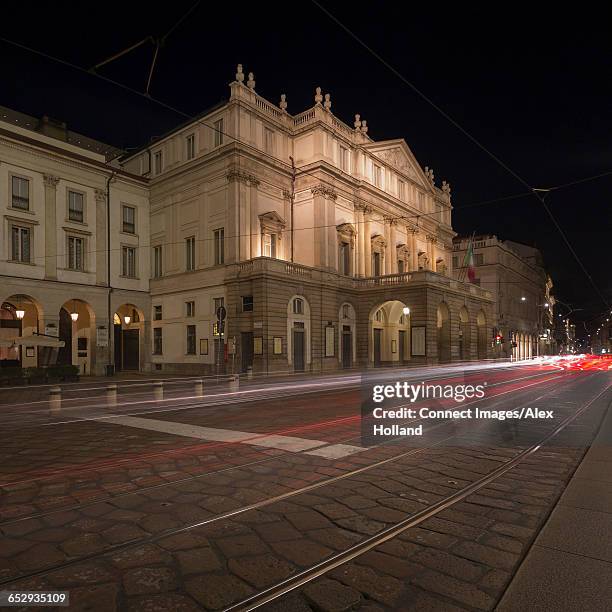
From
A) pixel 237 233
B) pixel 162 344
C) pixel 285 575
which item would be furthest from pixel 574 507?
pixel 162 344

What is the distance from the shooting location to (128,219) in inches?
1387

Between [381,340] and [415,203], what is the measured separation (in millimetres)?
14261

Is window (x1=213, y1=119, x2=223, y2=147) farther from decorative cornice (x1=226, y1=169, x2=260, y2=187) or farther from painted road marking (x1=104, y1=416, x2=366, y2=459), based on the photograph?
painted road marking (x1=104, y1=416, x2=366, y2=459)

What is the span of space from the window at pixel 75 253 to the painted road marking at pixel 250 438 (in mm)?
22597

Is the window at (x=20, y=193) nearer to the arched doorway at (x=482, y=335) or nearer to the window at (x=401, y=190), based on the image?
the window at (x=401, y=190)

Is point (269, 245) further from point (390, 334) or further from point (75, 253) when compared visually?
point (390, 334)

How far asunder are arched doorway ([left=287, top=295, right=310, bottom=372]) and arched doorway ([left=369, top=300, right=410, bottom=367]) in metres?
8.89

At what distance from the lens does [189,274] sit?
111ft

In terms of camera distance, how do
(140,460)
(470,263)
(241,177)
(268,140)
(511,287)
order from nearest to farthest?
(140,460) → (241,177) → (268,140) → (470,263) → (511,287)

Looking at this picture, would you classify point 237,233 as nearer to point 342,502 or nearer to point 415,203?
point 415,203

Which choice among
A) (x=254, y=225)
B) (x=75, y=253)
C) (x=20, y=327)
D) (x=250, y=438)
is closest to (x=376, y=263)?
(x=254, y=225)

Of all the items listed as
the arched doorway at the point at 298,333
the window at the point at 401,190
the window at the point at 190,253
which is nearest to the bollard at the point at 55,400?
the arched doorway at the point at 298,333

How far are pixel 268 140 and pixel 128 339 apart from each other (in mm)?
17933

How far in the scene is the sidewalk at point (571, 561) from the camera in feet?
10.3
